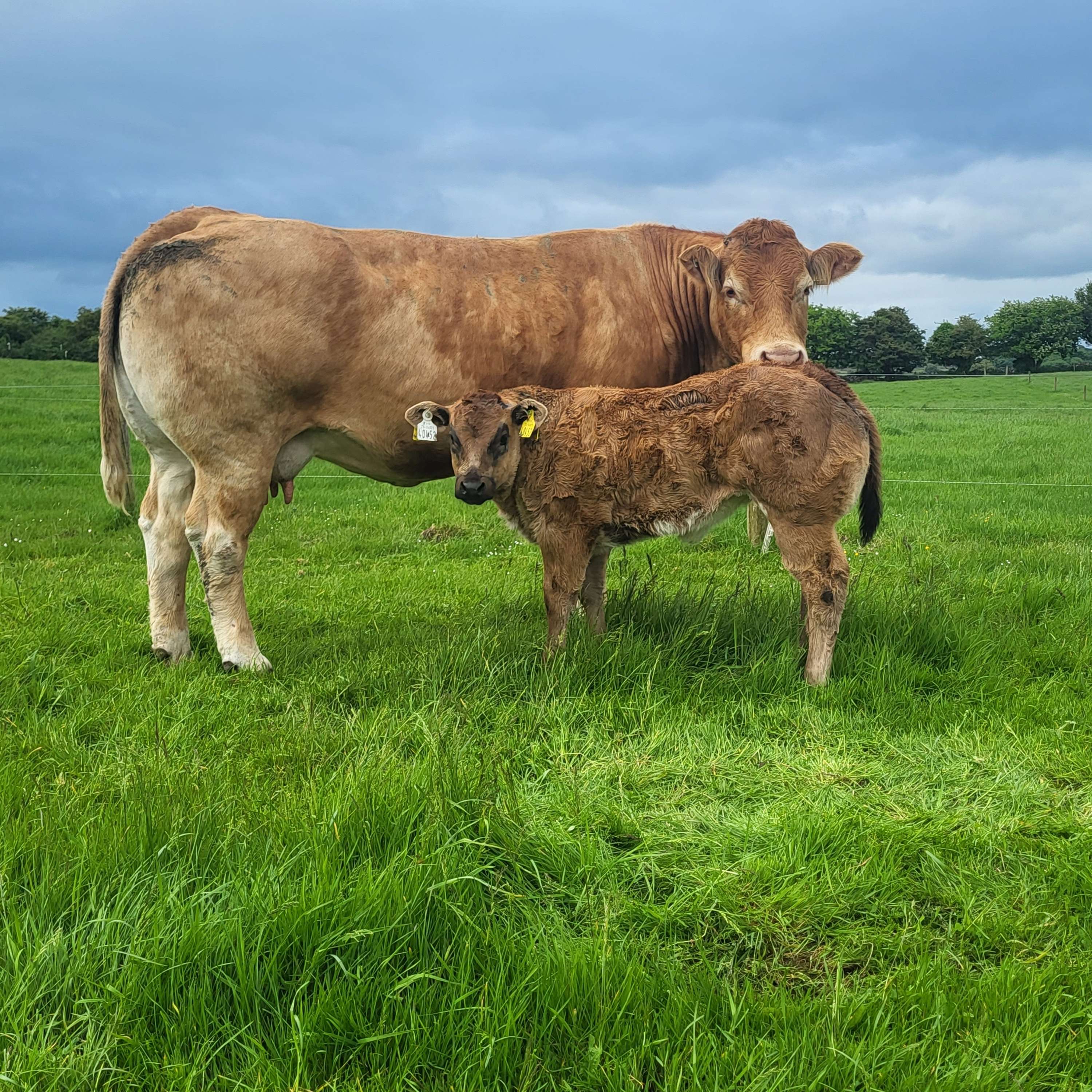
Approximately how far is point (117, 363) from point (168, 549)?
134 centimetres

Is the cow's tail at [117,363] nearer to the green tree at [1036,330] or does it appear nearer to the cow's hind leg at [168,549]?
the cow's hind leg at [168,549]

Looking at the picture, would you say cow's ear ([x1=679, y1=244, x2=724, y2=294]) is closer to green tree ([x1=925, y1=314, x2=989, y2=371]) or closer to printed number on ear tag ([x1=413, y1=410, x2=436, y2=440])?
printed number on ear tag ([x1=413, y1=410, x2=436, y2=440])

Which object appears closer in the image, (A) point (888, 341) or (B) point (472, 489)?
(B) point (472, 489)

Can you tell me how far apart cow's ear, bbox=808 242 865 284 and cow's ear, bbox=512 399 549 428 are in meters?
2.63

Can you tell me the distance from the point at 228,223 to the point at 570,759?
13.7ft

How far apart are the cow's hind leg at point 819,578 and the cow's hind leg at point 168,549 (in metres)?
3.96

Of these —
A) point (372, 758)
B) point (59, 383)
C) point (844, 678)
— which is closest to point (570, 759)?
point (372, 758)

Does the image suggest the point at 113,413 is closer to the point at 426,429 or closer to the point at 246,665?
the point at 246,665

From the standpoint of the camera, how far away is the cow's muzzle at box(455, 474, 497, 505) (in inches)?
216

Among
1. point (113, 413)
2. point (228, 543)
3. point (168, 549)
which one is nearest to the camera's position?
point (228, 543)

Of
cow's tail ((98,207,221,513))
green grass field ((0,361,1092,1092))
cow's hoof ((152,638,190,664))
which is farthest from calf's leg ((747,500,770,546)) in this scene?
cow's tail ((98,207,221,513))

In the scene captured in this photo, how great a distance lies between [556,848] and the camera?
3.33m

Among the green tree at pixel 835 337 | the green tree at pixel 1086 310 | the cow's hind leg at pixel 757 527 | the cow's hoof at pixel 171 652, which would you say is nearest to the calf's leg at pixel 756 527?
the cow's hind leg at pixel 757 527

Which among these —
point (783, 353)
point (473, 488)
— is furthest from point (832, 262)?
point (473, 488)
